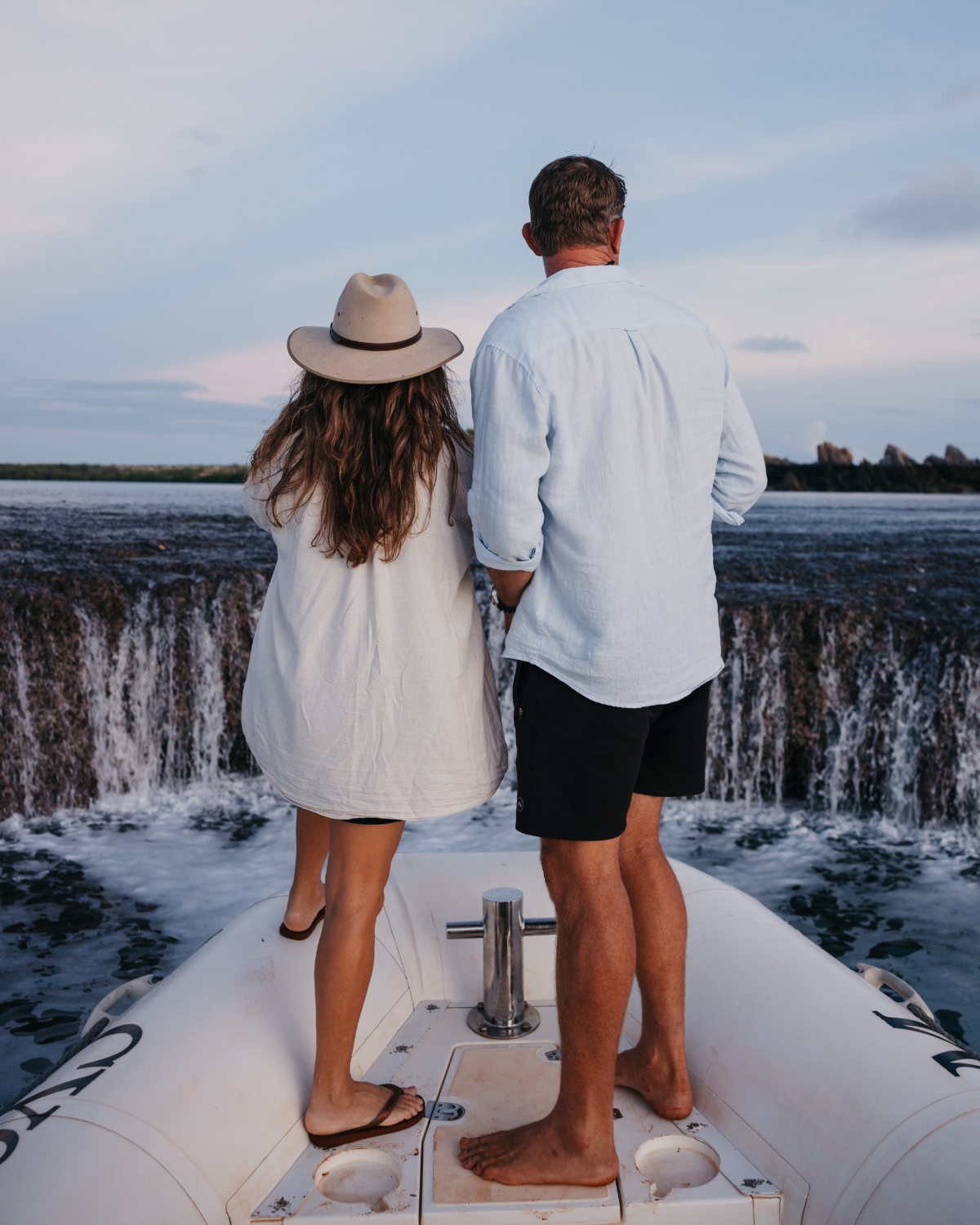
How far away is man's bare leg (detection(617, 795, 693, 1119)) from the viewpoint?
1792 millimetres

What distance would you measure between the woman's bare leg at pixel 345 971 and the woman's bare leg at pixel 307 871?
281 mm

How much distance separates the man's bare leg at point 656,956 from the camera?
1792 mm

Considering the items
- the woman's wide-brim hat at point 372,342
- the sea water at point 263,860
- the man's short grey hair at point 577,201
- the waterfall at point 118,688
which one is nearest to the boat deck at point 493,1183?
the sea water at point 263,860

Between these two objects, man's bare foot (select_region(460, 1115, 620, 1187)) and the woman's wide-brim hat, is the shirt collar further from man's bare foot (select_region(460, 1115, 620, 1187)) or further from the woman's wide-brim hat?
man's bare foot (select_region(460, 1115, 620, 1187))

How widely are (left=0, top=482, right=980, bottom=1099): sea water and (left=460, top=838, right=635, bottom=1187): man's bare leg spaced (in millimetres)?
854

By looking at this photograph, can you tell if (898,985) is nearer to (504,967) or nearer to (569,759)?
(504,967)

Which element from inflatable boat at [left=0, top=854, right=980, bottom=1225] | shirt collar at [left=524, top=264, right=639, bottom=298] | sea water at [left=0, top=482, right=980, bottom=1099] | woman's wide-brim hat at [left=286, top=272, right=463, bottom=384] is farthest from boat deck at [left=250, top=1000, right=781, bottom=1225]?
shirt collar at [left=524, top=264, right=639, bottom=298]

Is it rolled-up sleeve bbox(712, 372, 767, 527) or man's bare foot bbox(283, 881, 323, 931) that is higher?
rolled-up sleeve bbox(712, 372, 767, 527)

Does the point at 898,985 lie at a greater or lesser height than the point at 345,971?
lesser

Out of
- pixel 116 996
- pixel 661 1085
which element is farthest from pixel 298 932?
pixel 661 1085

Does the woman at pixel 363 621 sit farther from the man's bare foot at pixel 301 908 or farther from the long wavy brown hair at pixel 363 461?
the man's bare foot at pixel 301 908

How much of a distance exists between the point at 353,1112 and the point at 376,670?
0.81m

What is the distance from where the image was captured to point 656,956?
1.80 metres

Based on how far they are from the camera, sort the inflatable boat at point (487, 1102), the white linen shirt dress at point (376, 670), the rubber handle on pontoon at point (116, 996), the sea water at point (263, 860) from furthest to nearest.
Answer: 1. the sea water at point (263, 860)
2. the rubber handle on pontoon at point (116, 996)
3. the white linen shirt dress at point (376, 670)
4. the inflatable boat at point (487, 1102)
